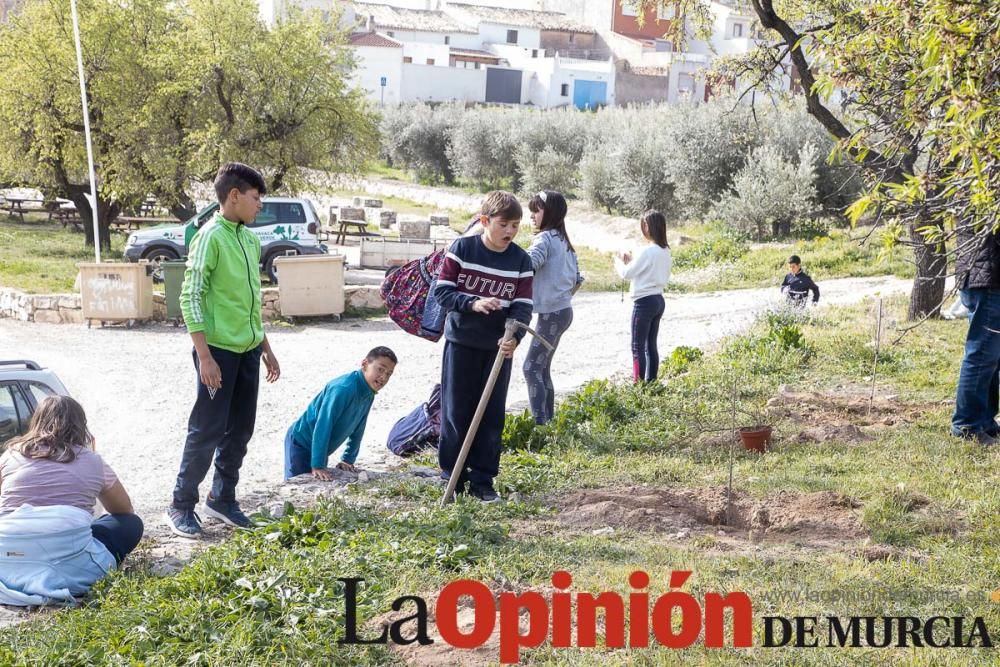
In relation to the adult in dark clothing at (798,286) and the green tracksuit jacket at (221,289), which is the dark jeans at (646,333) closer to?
the green tracksuit jacket at (221,289)

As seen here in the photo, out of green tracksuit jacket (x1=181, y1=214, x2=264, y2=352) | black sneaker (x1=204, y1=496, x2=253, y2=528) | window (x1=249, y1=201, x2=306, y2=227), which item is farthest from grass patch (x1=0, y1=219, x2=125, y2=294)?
green tracksuit jacket (x1=181, y1=214, x2=264, y2=352)

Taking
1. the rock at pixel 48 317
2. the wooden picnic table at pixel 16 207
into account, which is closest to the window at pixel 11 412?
the rock at pixel 48 317

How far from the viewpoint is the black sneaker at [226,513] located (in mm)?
5410

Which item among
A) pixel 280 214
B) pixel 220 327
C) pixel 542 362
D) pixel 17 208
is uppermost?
pixel 280 214

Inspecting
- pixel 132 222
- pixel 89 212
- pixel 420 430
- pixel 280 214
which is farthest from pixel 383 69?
pixel 420 430

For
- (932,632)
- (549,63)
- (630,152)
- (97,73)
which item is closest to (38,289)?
(97,73)

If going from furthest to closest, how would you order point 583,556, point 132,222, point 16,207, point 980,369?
point 16,207 < point 132,222 < point 980,369 < point 583,556

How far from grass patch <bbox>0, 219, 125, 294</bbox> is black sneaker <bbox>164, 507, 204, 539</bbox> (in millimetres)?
13027

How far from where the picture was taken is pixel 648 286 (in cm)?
830

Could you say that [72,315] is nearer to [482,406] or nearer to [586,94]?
[482,406]

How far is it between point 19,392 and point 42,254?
17507 millimetres

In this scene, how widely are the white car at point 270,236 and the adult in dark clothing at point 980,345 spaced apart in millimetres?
14886

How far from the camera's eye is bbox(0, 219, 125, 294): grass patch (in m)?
18.2

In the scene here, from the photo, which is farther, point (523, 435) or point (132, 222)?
point (132, 222)
